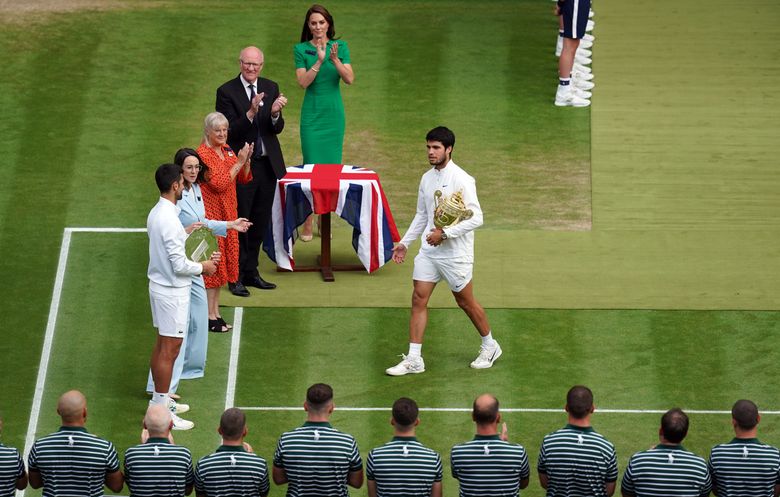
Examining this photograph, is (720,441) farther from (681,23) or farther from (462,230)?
(681,23)

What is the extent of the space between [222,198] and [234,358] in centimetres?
156

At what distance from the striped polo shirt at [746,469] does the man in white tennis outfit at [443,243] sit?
4.38m

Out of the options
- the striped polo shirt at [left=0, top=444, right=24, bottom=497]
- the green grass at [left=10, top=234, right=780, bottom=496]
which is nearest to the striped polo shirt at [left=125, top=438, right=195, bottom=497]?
the striped polo shirt at [left=0, top=444, right=24, bottom=497]

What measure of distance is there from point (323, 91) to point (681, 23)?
790cm

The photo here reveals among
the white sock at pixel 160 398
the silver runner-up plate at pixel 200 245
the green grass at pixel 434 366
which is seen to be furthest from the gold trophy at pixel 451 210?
the white sock at pixel 160 398

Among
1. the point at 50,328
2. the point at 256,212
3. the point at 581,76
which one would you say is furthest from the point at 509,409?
the point at 581,76

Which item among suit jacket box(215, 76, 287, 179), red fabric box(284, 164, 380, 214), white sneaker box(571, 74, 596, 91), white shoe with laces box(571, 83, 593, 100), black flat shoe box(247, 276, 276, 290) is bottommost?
black flat shoe box(247, 276, 276, 290)

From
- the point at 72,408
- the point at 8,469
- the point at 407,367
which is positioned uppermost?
the point at 407,367

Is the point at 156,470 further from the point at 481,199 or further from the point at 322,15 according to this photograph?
the point at 481,199

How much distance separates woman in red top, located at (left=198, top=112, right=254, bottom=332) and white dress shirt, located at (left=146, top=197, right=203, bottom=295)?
169 cm

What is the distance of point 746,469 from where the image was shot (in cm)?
1185

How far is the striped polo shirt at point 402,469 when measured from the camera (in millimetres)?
11727

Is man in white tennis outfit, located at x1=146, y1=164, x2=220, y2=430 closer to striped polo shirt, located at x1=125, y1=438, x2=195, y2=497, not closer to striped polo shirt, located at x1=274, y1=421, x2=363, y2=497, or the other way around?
striped polo shirt, located at x1=125, y1=438, x2=195, y2=497

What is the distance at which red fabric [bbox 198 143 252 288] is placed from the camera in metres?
16.4
